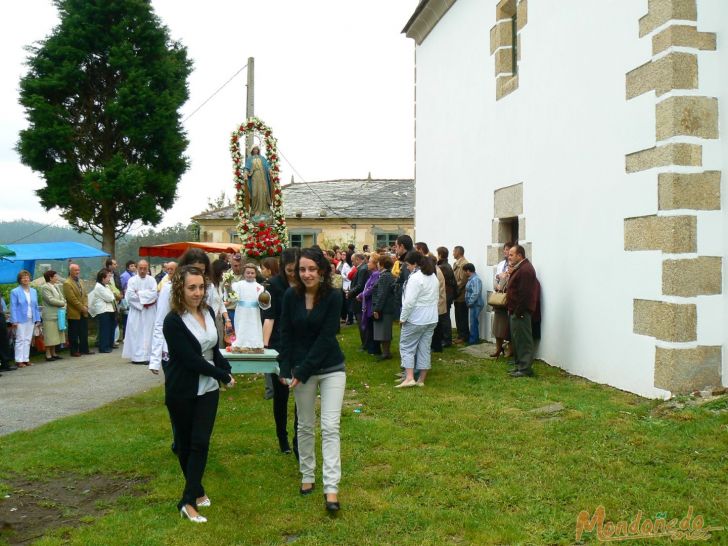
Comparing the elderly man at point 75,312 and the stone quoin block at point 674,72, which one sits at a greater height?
the stone quoin block at point 674,72

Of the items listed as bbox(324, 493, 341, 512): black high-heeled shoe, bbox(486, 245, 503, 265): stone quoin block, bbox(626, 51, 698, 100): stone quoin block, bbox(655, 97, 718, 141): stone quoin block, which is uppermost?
bbox(626, 51, 698, 100): stone quoin block

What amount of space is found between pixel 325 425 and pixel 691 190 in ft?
16.2

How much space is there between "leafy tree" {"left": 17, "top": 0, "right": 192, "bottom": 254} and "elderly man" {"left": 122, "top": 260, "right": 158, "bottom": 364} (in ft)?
47.2

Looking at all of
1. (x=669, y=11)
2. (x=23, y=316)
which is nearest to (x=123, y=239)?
(x=23, y=316)

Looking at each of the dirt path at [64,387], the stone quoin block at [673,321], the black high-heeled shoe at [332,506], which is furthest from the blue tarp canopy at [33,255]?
the stone quoin block at [673,321]

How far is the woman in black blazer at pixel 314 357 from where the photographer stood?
5.17m

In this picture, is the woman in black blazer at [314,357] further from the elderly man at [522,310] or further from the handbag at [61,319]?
the handbag at [61,319]

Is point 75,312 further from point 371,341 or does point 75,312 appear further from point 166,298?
point 166,298

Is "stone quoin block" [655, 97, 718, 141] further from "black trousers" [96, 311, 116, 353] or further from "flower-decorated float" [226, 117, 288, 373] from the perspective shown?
"black trousers" [96, 311, 116, 353]

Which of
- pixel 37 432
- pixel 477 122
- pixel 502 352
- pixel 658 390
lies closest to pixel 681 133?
pixel 658 390

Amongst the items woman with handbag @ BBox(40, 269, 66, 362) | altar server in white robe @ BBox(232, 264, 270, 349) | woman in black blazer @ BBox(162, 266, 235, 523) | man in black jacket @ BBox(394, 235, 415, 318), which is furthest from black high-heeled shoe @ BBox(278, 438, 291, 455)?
woman with handbag @ BBox(40, 269, 66, 362)

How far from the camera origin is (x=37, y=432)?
771cm

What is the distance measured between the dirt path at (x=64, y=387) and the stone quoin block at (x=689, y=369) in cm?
700

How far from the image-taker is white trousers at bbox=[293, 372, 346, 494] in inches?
202
